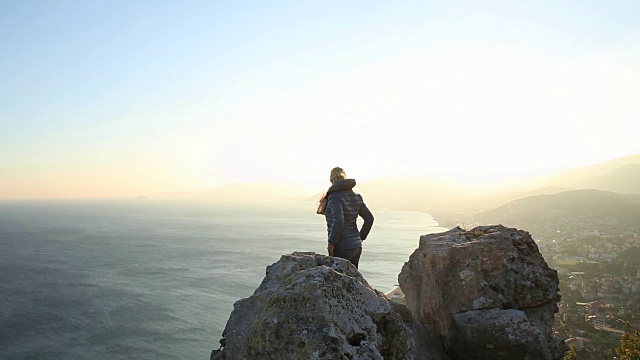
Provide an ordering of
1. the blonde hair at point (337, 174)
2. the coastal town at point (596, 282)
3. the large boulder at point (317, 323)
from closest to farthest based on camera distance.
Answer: the large boulder at point (317, 323) < the blonde hair at point (337, 174) < the coastal town at point (596, 282)

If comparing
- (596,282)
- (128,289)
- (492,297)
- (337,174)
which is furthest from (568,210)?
(337,174)

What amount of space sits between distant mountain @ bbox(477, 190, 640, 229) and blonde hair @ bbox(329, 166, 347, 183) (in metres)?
152

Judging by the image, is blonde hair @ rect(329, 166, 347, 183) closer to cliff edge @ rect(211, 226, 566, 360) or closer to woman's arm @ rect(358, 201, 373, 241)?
woman's arm @ rect(358, 201, 373, 241)

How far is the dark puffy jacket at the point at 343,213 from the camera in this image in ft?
24.2

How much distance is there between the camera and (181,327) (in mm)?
53531

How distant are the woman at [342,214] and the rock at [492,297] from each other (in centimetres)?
170

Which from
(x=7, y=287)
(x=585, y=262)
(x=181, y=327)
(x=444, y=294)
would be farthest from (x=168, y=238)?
(x=444, y=294)

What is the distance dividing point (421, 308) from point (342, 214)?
2862 mm

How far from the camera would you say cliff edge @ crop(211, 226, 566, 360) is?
454 cm

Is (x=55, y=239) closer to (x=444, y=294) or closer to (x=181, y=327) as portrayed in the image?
(x=181, y=327)

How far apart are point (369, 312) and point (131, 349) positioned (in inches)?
1972

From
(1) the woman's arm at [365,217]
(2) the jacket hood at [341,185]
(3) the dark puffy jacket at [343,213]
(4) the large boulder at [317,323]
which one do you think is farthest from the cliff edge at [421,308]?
(2) the jacket hood at [341,185]

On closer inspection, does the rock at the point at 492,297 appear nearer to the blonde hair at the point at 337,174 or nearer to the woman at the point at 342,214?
the woman at the point at 342,214

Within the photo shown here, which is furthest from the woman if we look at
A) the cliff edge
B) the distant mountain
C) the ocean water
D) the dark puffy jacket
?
the distant mountain
